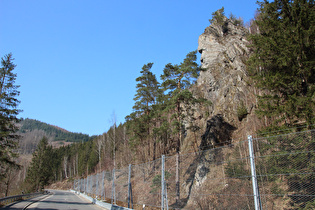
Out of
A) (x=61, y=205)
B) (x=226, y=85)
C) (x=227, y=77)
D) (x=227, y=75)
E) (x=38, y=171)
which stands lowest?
(x=61, y=205)

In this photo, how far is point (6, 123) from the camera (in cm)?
2053

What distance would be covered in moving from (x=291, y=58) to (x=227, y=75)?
20.9 meters

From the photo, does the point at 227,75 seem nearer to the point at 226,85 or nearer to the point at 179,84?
the point at 226,85

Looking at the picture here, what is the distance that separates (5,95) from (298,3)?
25.2 metres

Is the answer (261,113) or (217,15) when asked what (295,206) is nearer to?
(261,113)

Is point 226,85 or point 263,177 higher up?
point 226,85

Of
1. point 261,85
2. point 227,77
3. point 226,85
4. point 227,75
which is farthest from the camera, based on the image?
point 227,75

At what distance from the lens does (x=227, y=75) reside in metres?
31.4

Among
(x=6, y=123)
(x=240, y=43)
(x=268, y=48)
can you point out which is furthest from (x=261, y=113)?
(x=240, y=43)

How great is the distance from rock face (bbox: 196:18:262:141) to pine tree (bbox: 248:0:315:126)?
34.1ft

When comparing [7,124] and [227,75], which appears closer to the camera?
[7,124]

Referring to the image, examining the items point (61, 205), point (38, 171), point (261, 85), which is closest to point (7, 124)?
point (61, 205)

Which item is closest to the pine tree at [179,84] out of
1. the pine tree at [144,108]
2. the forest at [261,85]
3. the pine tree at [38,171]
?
the forest at [261,85]

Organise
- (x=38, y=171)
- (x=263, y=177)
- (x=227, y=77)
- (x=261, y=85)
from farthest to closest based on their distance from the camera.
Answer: (x=38, y=171) → (x=227, y=77) → (x=261, y=85) → (x=263, y=177)
